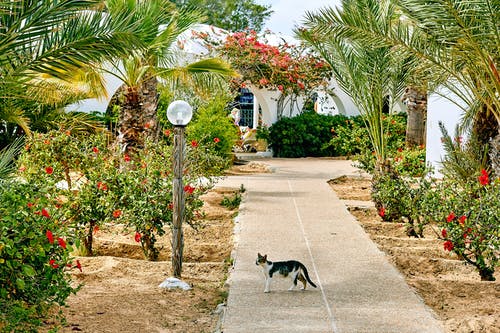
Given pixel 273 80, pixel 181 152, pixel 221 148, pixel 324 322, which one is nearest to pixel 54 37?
pixel 181 152

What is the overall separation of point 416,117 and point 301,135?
4978 millimetres

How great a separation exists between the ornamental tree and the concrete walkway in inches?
391

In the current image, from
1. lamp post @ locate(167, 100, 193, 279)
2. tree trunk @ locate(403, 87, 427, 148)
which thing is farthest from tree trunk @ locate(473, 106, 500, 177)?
tree trunk @ locate(403, 87, 427, 148)

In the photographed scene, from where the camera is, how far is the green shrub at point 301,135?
79.5 ft

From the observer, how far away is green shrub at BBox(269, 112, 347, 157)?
24.2 m

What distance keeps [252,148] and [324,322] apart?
20213mm

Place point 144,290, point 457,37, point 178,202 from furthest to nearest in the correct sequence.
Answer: point 457,37
point 178,202
point 144,290


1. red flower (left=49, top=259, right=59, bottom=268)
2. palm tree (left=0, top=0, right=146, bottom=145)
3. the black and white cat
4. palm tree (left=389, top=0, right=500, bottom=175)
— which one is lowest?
the black and white cat

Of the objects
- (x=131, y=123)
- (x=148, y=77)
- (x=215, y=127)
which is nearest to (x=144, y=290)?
(x=131, y=123)

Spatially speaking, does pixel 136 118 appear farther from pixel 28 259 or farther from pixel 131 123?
pixel 28 259

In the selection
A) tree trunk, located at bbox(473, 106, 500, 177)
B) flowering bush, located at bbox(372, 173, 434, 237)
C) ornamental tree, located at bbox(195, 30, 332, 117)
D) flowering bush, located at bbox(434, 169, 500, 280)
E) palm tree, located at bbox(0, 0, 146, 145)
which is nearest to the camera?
palm tree, located at bbox(0, 0, 146, 145)

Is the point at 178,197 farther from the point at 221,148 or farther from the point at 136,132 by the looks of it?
the point at 221,148

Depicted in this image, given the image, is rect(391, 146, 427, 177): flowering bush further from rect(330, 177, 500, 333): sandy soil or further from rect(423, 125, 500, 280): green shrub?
rect(423, 125, 500, 280): green shrub

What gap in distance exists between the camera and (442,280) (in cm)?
747
